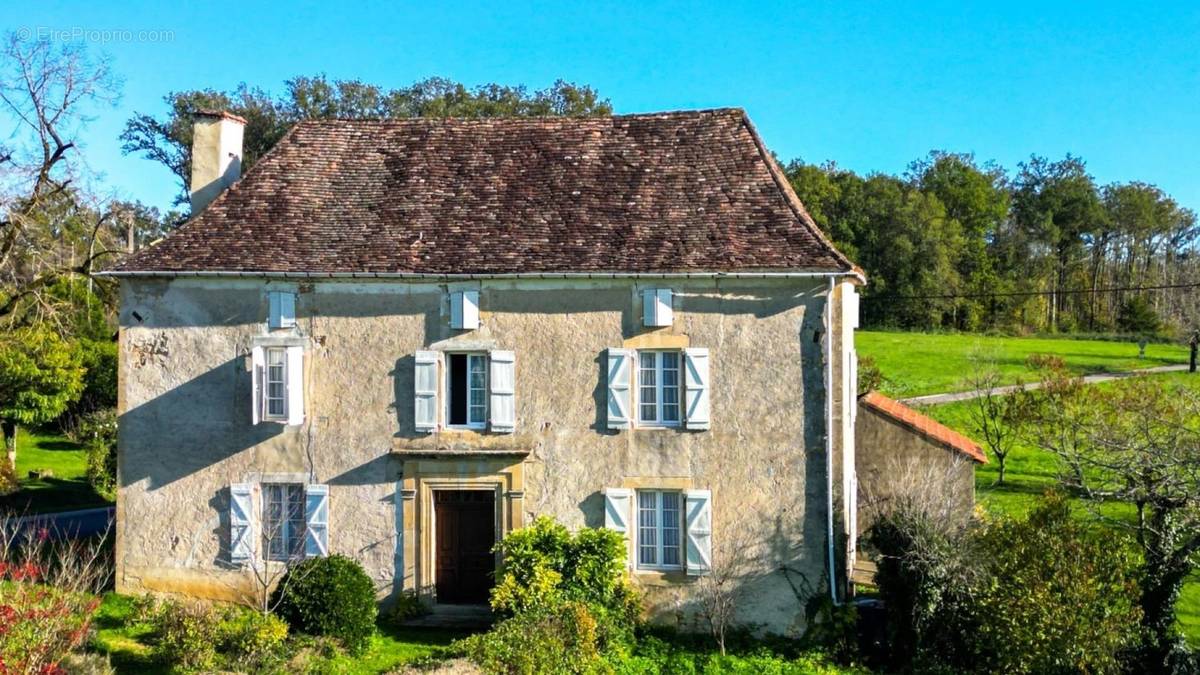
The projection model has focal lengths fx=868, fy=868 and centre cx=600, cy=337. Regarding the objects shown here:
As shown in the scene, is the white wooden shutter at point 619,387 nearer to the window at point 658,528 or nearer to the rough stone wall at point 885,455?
the window at point 658,528

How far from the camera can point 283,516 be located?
15531mm

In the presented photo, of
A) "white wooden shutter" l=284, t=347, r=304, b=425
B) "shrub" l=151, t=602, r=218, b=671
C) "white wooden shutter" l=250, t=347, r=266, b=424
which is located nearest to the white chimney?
"white wooden shutter" l=250, t=347, r=266, b=424

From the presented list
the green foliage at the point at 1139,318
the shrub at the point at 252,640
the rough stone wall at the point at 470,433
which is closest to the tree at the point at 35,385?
the rough stone wall at the point at 470,433

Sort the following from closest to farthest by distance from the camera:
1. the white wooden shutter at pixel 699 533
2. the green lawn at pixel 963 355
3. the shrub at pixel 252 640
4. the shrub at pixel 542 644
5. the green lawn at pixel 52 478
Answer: the shrub at pixel 542 644, the shrub at pixel 252 640, the white wooden shutter at pixel 699 533, the green lawn at pixel 52 478, the green lawn at pixel 963 355

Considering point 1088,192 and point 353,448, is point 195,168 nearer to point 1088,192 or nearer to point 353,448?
point 353,448

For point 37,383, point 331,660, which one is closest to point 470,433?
point 331,660

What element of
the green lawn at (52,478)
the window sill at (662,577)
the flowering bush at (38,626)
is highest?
the flowering bush at (38,626)

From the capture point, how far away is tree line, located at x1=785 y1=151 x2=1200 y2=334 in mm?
54375

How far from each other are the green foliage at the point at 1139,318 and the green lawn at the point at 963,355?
4.88 m

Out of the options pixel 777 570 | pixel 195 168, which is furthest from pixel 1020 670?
pixel 195 168

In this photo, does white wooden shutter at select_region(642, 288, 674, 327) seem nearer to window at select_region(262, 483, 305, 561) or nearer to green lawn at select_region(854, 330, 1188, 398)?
window at select_region(262, 483, 305, 561)

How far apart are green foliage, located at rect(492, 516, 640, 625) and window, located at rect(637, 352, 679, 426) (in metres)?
2.15

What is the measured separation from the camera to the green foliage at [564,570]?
13781 mm

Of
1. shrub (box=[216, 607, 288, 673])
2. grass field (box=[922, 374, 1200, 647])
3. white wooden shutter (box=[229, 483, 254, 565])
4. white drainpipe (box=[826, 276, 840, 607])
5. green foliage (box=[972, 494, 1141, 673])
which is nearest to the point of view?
green foliage (box=[972, 494, 1141, 673])
